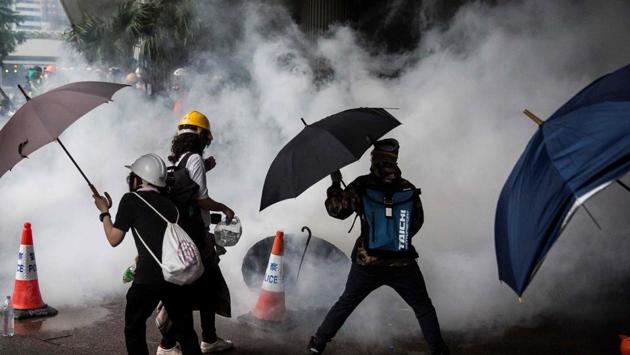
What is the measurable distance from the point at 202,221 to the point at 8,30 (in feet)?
124

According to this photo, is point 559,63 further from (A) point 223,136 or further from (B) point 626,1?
(A) point 223,136

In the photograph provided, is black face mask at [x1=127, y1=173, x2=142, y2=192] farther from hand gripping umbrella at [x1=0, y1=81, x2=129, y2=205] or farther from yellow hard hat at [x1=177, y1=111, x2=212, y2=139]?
yellow hard hat at [x1=177, y1=111, x2=212, y2=139]

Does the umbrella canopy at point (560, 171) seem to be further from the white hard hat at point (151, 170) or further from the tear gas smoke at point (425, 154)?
the tear gas smoke at point (425, 154)

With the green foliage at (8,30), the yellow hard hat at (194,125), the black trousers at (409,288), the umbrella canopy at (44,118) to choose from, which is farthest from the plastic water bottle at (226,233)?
the green foliage at (8,30)

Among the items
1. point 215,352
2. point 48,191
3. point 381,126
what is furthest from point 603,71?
point 48,191

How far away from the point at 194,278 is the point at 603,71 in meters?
5.01

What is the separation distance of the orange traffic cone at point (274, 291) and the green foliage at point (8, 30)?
3420 centimetres

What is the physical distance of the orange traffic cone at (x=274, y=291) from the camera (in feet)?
18.2

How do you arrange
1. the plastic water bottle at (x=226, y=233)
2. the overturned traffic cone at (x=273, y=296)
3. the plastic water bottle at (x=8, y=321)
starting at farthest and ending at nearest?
the overturned traffic cone at (x=273, y=296) < the plastic water bottle at (x=226, y=233) < the plastic water bottle at (x=8, y=321)

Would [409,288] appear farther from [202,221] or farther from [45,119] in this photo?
[45,119]

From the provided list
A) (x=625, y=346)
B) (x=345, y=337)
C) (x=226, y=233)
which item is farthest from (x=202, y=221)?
(x=625, y=346)

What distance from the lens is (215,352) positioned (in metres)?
4.83

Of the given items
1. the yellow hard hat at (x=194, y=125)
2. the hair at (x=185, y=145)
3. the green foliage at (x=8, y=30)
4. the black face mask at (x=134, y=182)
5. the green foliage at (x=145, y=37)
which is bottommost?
the black face mask at (x=134, y=182)

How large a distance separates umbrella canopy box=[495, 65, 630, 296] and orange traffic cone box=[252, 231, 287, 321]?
101 inches
